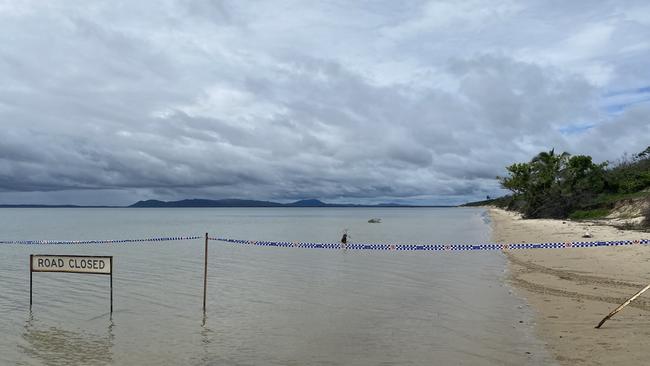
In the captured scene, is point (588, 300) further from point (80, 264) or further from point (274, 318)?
point (80, 264)

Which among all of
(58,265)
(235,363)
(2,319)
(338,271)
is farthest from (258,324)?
(338,271)

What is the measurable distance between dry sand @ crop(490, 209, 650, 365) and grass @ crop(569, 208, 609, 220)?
113 ft

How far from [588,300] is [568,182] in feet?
210

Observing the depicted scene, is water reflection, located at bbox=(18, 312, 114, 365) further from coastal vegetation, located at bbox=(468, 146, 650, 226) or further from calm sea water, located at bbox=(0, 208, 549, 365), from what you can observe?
coastal vegetation, located at bbox=(468, 146, 650, 226)

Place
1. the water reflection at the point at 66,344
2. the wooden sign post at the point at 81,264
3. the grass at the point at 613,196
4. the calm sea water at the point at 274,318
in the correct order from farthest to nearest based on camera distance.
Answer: the grass at the point at 613,196 < the wooden sign post at the point at 81,264 < the calm sea water at the point at 274,318 < the water reflection at the point at 66,344

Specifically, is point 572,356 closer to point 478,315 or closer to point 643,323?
point 643,323

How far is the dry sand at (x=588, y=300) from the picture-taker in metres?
9.27

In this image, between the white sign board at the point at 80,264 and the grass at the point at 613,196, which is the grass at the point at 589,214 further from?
the white sign board at the point at 80,264

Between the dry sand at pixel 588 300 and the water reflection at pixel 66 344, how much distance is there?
8.54 meters

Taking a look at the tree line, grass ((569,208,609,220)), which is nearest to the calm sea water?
grass ((569,208,609,220))

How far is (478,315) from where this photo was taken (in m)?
13.0

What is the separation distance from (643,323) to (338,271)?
45.0 feet

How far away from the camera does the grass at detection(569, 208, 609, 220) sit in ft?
185

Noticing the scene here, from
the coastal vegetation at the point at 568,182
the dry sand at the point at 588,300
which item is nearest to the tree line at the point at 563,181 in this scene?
the coastal vegetation at the point at 568,182
